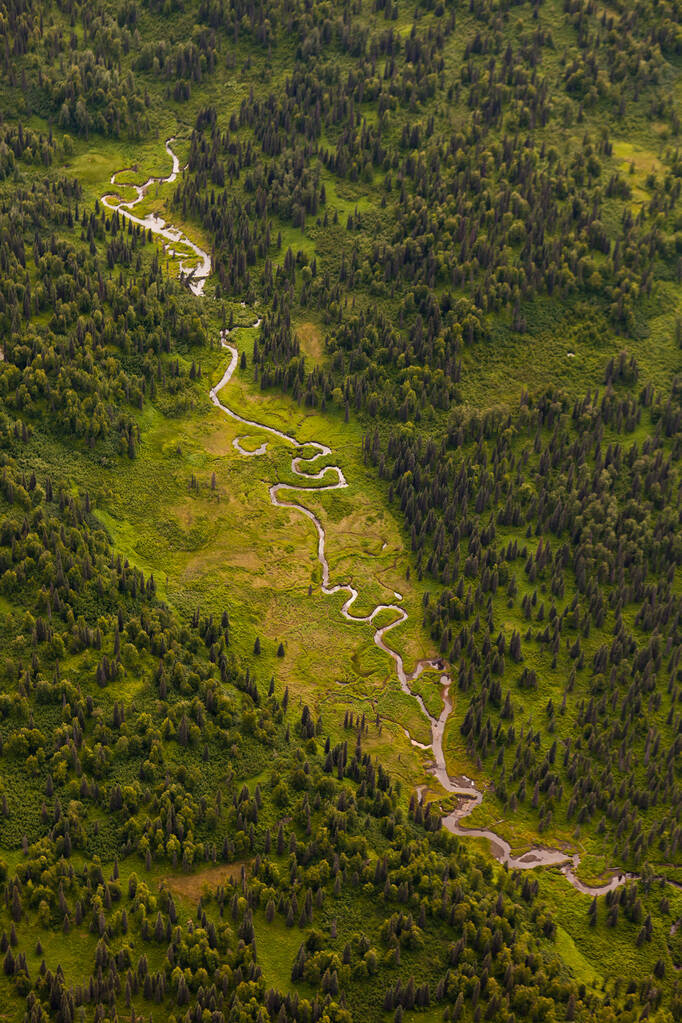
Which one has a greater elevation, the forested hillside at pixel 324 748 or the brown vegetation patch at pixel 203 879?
the forested hillside at pixel 324 748

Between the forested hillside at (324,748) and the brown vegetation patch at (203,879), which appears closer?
the forested hillside at (324,748)

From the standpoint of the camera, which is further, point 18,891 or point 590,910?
point 590,910

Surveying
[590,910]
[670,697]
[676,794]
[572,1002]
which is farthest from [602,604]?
[572,1002]

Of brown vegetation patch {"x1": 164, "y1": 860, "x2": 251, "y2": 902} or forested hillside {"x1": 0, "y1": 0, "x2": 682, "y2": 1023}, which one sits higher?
forested hillside {"x1": 0, "y1": 0, "x2": 682, "y2": 1023}

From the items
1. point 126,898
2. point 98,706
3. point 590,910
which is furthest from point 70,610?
point 590,910

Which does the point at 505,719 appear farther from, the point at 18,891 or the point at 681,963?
the point at 18,891

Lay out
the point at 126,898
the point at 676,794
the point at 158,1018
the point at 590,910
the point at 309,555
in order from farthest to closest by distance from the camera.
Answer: the point at 309,555
the point at 676,794
the point at 590,910
the point at 126,898
the point at 158,1018

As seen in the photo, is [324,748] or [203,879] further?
[324,748]

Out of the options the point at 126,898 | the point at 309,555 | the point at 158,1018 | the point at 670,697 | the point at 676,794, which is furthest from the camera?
the point at 309,555

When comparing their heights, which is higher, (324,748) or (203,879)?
(324,748)

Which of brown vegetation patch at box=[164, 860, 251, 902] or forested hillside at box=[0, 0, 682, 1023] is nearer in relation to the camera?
forested hillside at box=[0, 0, 682, 1023]
